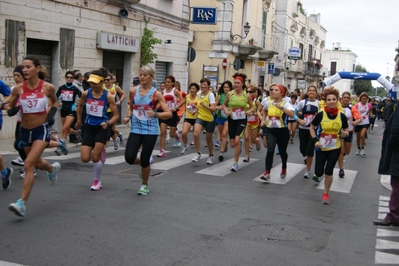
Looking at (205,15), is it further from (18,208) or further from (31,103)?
(18,208)

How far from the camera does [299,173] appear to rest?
10.9 meters

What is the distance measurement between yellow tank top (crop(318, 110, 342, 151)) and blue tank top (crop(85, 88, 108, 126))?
10.9ft

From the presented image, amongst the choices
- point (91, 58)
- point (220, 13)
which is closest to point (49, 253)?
point (91, 58)

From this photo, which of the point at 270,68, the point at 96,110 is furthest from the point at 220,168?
the point at 270,68

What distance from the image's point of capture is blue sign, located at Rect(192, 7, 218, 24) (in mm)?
25141

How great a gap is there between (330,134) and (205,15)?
18145mm

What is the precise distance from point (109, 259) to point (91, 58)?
44.1 ft

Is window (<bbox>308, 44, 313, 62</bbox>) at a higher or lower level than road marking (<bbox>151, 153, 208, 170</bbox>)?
higher

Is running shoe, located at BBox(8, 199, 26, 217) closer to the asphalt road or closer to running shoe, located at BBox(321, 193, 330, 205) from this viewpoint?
the asphalt road

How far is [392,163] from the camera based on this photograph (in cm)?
667

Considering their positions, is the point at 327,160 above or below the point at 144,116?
below

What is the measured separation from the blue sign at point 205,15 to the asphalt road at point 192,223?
53.9 ft

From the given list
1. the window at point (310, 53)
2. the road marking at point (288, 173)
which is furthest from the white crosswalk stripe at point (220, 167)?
the window at point (310, 53)

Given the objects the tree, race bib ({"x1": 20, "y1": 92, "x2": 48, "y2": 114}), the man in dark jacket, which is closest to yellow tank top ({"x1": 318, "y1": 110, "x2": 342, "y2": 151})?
the man in dark jacket
